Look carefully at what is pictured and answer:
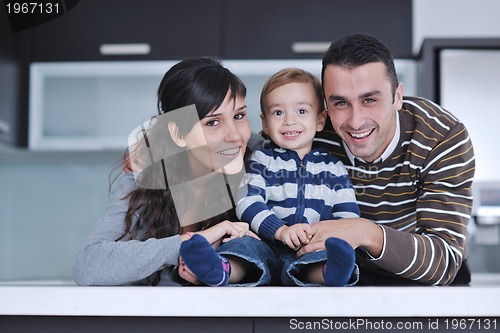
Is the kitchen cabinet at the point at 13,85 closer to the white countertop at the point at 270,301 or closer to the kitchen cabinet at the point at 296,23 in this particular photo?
the kitchen cabinet at the point at 296,23

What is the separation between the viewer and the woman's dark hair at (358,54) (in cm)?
138

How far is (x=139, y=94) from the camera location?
9.43 feet

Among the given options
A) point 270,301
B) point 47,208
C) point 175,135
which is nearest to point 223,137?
point 175,135

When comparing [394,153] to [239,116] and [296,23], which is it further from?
[296,23]

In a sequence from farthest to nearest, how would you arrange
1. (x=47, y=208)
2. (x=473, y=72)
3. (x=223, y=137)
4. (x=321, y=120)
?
(x=47, y=208) → (x=473, y=72) → (x=321, y=120) → (x=223, y=137)

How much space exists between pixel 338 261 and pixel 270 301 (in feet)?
0.44

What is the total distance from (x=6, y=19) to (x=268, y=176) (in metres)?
1.77

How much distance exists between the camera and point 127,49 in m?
2.77

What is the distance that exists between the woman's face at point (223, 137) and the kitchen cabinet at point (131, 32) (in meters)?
1.43

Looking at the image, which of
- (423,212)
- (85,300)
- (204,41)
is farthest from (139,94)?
(85,300)

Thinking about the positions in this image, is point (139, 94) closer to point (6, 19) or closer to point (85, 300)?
point (6, 19)

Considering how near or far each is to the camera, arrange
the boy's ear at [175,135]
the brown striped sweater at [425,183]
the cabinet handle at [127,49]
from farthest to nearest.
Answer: the cabinet handle at [127,49] < the boy's ear at [175,135] < the brown striped sweater at [425,183]

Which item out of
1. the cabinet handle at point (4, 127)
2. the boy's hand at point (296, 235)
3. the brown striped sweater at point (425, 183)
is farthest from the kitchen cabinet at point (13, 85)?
the boy's hand at point (296, 235)

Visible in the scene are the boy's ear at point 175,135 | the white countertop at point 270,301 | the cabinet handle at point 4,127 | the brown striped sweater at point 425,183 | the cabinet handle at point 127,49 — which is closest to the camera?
the white countertop at point 270,301
